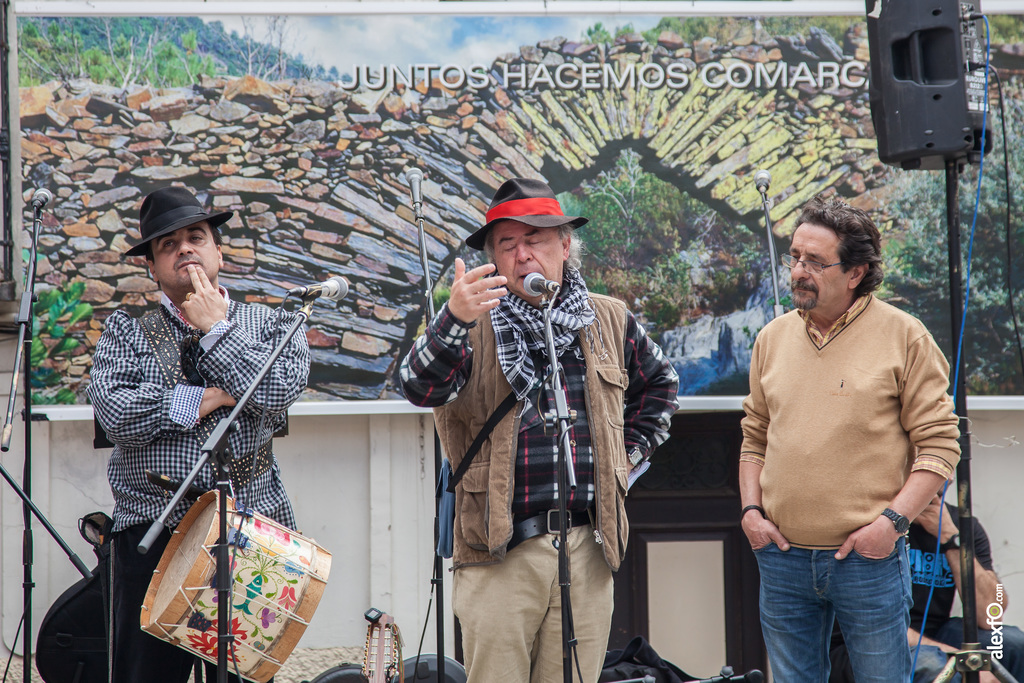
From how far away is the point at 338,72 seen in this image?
15.2ft

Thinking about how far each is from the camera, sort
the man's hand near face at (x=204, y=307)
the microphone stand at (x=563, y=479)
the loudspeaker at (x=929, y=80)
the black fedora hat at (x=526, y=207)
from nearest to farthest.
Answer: the microphone stand at (x=563, y=479), the black fedora hat at (x=526, y=207), the loudspeaker at (x=929, y=80), the man's hand near face at (x=204, y=307)

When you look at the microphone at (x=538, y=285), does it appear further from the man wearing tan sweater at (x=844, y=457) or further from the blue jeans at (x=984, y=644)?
the blue jeans at (x=984, y=644)

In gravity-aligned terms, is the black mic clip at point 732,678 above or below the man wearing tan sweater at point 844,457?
below

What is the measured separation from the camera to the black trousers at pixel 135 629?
10.0 feet

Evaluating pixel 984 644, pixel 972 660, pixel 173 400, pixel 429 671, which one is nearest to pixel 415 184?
pixel 173 400

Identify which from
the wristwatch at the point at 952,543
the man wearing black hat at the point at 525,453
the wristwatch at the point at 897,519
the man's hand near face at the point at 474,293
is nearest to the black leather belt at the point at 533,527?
the man wearing black hat at the point at 525,453

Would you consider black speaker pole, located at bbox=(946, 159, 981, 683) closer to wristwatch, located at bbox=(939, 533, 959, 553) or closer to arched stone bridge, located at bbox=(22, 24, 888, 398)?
wristwatch, located at bbox=(939, 533, 959, 553)

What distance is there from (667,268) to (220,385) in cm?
254

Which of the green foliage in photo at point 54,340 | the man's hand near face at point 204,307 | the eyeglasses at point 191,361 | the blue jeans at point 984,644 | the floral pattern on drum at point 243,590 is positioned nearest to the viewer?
the floral pattern on drum at point 243,590

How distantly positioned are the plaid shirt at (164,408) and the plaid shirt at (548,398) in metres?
0.60

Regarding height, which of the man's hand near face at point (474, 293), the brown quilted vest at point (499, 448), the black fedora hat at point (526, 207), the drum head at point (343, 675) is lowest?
the drum head at point (343, 675)

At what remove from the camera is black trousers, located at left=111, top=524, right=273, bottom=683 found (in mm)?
3059

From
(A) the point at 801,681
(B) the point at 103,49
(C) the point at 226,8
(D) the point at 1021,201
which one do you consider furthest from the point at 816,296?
Result: (B) the point at 103,49

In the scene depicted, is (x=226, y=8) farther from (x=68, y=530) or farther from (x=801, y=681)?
(x=801, y=681)
